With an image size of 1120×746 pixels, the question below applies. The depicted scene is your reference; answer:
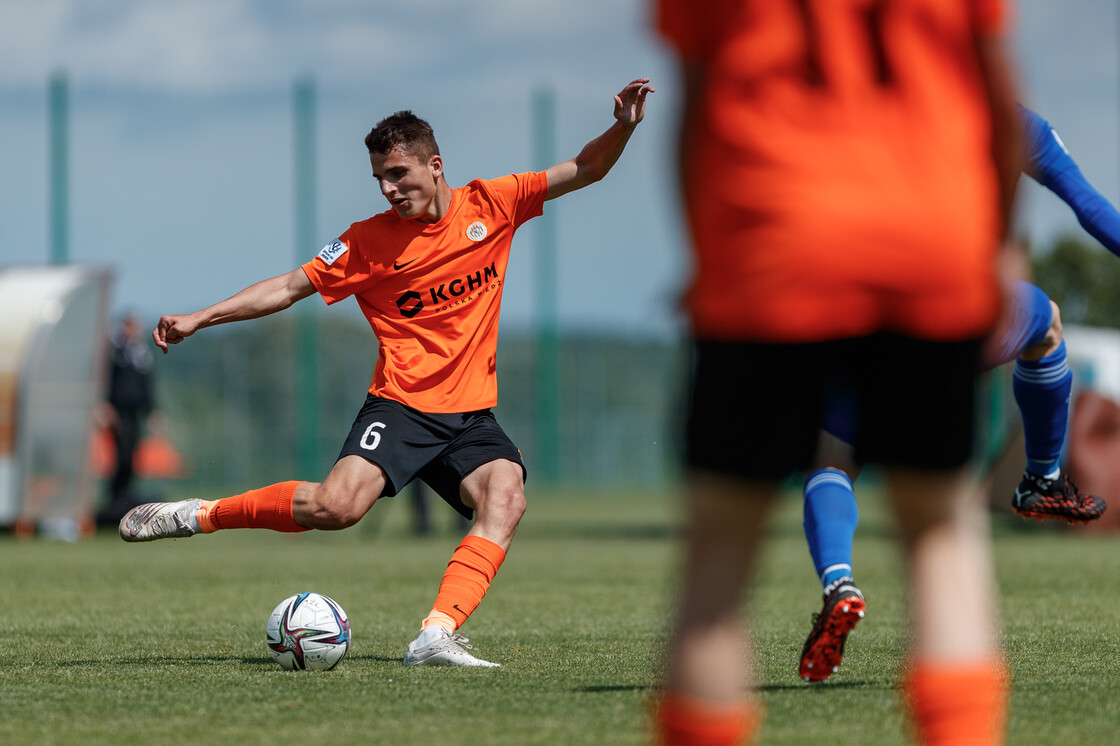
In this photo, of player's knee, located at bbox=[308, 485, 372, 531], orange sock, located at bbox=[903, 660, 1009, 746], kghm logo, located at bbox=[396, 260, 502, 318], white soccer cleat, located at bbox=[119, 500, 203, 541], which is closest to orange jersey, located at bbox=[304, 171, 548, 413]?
kghm logo, located at bbox=[396, 260, 502, 318]

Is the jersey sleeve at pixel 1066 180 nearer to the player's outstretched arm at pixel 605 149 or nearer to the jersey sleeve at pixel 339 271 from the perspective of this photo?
the player's outstretched arm at pixel 605 149

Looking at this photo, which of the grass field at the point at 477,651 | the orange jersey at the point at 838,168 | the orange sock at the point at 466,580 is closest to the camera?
the orange jersey at the point at 838,168

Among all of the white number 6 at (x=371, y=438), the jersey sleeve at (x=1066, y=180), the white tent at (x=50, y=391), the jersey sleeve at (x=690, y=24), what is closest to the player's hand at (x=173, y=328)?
the white number 6 at (x=371, y=438)

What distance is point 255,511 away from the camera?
555 cm

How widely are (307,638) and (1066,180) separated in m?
3.06

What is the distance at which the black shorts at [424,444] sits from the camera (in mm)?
5469

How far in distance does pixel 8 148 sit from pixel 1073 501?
740 inches

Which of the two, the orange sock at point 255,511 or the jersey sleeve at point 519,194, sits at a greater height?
the jersey sleeve at point 519,194

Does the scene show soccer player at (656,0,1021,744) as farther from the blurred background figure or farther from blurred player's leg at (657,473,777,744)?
the blurred background figure

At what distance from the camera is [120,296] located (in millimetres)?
21812

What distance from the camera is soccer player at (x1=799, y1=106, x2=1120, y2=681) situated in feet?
14.3

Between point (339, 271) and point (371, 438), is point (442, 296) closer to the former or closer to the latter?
point (339, 271)

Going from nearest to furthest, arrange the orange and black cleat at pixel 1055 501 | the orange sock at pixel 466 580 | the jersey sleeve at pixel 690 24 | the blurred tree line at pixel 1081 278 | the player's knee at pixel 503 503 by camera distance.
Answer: the jersey sleeve at pixel 690 24
the orange sock at pixel 466 580
the player's knee at pixel 503 503
the orange and black cleat at pixel 1055 501
the blurred tree line at pixel 1081 278

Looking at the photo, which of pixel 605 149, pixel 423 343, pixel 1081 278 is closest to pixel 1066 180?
pixel 605 149
